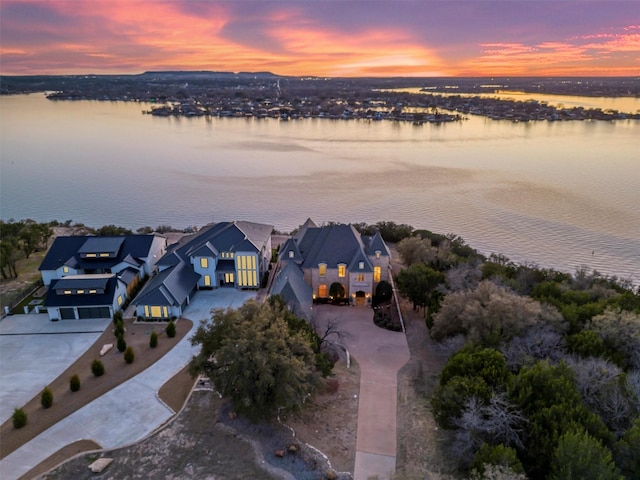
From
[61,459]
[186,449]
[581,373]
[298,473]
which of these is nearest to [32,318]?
[61,459]

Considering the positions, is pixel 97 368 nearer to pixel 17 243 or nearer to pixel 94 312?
pixel 94 312

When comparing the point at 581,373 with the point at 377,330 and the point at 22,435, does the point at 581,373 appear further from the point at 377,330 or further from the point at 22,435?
the point at 22,435

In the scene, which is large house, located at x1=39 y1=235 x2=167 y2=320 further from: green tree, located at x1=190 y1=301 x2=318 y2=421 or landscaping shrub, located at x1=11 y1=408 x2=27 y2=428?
green tree, located at x1=190 y1=301 x2=318 y2=421

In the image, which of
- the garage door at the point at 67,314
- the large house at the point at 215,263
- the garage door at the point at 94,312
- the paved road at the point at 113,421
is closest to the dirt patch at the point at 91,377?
the paved road at the point at 113,421

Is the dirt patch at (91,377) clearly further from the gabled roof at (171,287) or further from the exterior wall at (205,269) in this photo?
the exterior wall at (205,269)

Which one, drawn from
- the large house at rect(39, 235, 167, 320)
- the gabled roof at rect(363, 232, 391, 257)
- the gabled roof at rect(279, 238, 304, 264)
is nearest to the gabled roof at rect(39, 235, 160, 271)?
the large house at rect(39, 235, 167, 320)
